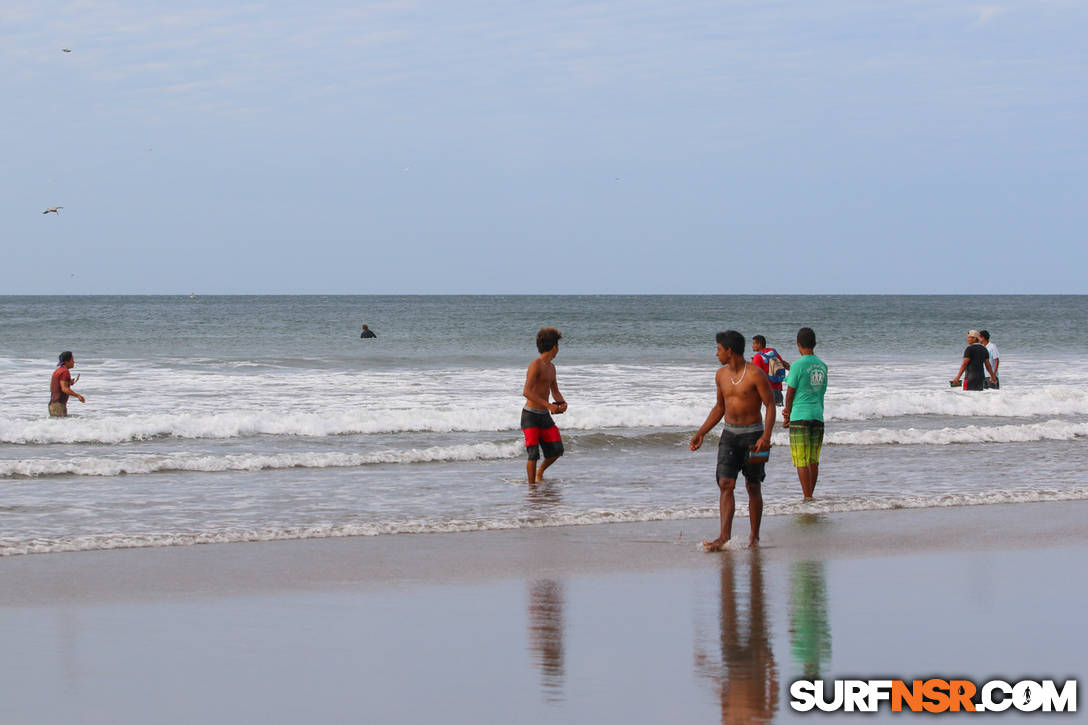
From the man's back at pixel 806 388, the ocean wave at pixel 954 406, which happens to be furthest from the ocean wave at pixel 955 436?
the man's back at pixel 806 388

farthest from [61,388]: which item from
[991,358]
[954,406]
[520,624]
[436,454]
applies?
[991,358]

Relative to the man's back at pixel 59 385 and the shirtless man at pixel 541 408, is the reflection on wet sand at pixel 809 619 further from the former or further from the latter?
the man's back at pixel 59 385

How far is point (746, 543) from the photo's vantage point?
8.29 meters

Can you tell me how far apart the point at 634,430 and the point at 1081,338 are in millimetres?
43670

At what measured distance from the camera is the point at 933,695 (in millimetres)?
4773

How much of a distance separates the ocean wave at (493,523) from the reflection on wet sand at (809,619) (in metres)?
2.41

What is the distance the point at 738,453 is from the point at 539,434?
3.63 meters

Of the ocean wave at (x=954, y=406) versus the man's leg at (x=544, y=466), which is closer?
the man's leg at (x=544, y=466)

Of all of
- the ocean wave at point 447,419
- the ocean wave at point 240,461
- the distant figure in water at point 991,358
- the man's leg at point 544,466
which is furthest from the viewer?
the distant figure in water at point 991,358

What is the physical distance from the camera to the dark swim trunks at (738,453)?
26.3 feet

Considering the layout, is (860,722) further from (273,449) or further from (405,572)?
(273,449)

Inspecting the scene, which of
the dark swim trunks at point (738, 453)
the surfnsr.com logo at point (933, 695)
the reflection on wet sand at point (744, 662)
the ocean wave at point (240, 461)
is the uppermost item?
the dark swim trunks at point (738, 453)

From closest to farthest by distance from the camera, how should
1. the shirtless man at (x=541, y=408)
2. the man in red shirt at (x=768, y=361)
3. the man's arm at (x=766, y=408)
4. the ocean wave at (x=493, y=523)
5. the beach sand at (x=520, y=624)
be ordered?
the beach sand at (x=520, y=624) < the man's arm at (x=766, y=408) < the ocean wave at (x=493, y=523) < the shirtless man at (x=541, y=408) < the man in red shirt at (x=768, y=361)

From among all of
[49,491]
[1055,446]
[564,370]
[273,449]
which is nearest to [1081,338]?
[564,370]
